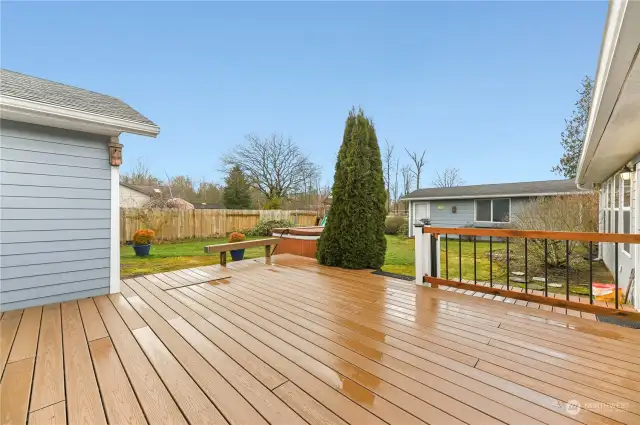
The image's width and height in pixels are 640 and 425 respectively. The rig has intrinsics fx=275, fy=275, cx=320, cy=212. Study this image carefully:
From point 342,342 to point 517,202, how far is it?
1305 centimetres

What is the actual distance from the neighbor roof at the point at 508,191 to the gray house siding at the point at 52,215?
1367cm

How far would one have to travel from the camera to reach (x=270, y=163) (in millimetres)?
22250

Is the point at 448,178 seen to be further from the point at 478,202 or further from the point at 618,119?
the point at 618,119

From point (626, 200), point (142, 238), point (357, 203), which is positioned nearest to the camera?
point (626, 200)

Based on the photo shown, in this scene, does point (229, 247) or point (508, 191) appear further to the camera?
point (508, 191)

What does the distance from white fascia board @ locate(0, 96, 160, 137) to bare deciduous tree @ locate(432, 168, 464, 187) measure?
28.1 metres

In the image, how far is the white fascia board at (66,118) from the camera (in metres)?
2.76

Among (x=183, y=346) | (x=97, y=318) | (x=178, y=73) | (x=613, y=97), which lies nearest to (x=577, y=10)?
(x=613, y=97)

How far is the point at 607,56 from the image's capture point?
1.65 m

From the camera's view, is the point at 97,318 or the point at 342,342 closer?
the point at 342,342

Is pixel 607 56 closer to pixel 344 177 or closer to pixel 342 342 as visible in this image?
pixel 342 342

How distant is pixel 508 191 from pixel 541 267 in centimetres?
681

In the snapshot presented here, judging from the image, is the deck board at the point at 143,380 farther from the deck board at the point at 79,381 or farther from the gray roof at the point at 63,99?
the gray roof at the point at 63,99

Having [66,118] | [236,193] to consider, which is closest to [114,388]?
[66,118]
